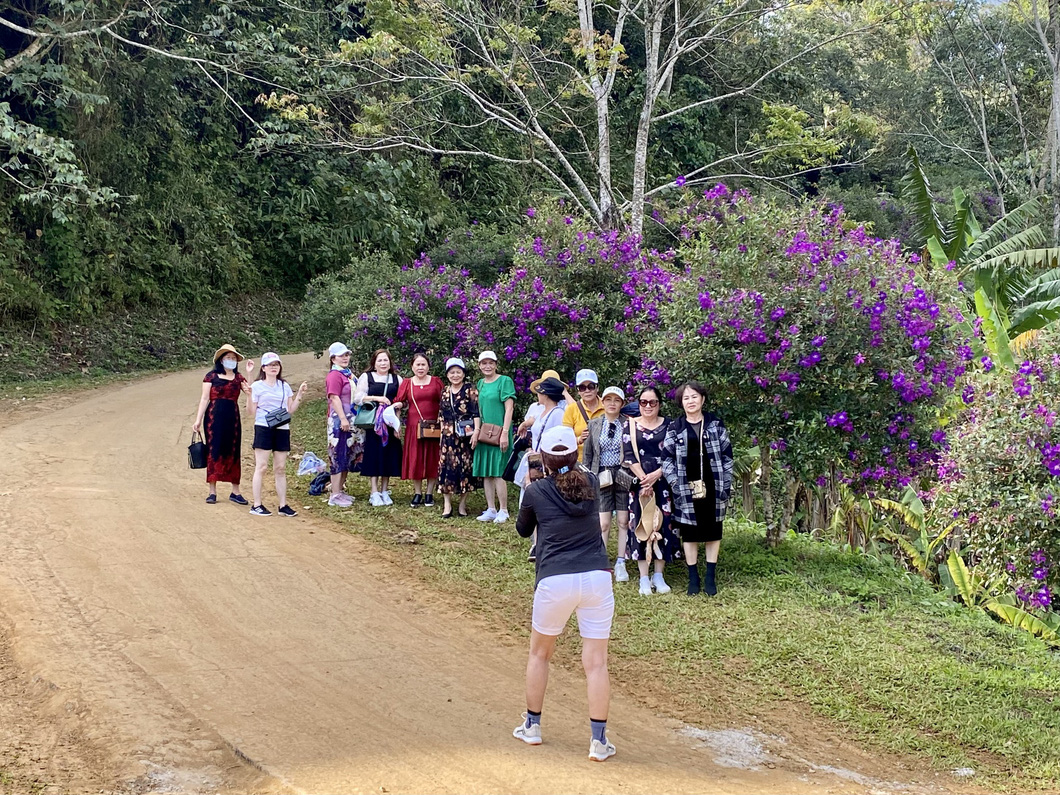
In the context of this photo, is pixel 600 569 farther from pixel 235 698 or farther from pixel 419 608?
pixel 419 608

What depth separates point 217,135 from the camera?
24.5 metres

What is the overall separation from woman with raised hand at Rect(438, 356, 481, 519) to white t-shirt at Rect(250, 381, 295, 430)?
5.25 ft

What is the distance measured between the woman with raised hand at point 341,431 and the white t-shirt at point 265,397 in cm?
62

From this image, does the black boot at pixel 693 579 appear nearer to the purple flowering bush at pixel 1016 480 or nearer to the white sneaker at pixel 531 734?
the purple flowering bush at pixel 1016 480

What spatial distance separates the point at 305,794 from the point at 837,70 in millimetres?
34218

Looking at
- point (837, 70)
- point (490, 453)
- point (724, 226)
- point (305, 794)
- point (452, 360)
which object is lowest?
point (305, 794)

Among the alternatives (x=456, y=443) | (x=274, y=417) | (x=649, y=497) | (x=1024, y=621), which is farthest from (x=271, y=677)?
(x=1024, y=621)

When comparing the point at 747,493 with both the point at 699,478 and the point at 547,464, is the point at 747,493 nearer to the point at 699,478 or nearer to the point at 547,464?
the point at 699,478

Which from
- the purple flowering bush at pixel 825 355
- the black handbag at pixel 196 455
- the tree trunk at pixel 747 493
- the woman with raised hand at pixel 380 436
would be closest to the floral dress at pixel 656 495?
the purple flowering bush at pixel 825 355

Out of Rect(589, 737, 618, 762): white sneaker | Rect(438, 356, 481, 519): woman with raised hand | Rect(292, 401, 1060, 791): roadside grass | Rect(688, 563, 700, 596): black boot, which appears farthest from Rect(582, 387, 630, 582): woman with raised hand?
Rect(589, 737, 618, 762): white sneaker

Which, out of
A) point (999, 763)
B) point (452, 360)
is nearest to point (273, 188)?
point (452, 360)

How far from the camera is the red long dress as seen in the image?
410 inches

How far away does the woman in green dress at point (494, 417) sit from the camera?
9992 mm

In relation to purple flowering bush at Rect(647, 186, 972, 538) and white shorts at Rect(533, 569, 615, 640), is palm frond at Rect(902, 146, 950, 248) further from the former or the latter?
white shorts at Rect(533, 569, 615, 640)
